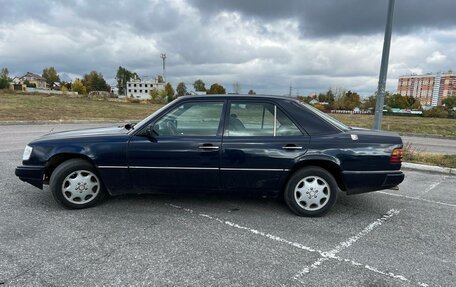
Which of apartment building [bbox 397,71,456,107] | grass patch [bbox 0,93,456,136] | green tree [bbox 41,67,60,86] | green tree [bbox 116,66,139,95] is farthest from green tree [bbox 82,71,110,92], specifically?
apartment building [bbox 397,71,456,107]

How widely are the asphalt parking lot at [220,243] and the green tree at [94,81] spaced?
323 ft

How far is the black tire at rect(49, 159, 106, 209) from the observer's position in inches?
149

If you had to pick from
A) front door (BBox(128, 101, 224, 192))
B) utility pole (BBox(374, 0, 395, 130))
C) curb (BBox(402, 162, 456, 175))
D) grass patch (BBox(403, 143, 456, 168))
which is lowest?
curb (BBox(402, 162, 456, 175))

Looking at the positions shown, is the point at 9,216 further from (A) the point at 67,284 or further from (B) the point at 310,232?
(B) the point at 310,232

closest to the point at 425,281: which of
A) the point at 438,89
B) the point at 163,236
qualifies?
the point at 163,236

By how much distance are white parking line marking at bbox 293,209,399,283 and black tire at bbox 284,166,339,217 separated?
52 cm

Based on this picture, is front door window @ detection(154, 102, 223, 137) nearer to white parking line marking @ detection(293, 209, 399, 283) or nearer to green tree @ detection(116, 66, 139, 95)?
white parking line marking @ detection(293, 209, 399, 283)

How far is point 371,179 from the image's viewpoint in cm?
381

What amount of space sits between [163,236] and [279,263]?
50.9 inches

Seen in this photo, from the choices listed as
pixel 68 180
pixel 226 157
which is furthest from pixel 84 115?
pixel 226 157

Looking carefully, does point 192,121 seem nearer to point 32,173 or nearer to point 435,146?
point 32,173

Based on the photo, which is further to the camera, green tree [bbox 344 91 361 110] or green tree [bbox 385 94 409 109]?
green tree [bbox 385 94 409 109]

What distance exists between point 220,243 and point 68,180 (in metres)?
2.21

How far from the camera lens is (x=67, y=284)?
7.90 feet
